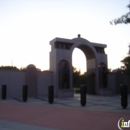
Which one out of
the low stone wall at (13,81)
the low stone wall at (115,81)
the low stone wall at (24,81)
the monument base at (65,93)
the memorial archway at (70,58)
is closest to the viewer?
the low stone wall at (13,81)

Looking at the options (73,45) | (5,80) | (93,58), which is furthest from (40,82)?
(93,58)

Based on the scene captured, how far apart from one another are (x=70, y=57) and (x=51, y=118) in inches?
553

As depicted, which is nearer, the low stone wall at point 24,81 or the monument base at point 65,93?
the low stone wall at point 24,81

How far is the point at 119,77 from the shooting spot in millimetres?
26875

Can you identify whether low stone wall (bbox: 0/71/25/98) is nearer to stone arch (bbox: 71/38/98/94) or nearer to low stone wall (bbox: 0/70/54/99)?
low stone wall (bbox: 0/70/54/99)

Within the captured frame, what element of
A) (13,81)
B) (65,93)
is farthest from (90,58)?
(13,81)

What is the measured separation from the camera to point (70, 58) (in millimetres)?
22234

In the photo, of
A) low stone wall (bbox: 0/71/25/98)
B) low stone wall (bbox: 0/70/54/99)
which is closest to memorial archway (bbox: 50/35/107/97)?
low stone wall (bbox: 0/70/54/99)

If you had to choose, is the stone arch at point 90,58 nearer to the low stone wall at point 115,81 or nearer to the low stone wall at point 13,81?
the low stone wall at point 115,81

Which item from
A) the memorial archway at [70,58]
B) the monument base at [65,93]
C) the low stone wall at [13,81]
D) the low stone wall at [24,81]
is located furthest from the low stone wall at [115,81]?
the low stone wall at [13,81]

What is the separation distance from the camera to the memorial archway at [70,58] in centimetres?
2130

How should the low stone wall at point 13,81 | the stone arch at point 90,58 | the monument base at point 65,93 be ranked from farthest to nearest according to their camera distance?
the stone arch at point 90,58
the monument base at point 65,93
the low stone wall at point 13,81

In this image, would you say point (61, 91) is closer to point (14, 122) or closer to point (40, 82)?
point (40, 82)

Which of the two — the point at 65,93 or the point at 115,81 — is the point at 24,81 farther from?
the point at 115,81
